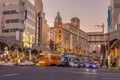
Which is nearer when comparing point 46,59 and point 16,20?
point 46,59

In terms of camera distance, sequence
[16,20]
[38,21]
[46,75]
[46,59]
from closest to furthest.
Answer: [46,75] < [46,59] < [16,20] < [38,21]

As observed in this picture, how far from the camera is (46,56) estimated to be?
271ft

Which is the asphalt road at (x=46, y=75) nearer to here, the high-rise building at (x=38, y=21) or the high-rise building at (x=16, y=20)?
the high-rise building at (x=16, y=20)

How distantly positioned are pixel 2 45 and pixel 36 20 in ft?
139

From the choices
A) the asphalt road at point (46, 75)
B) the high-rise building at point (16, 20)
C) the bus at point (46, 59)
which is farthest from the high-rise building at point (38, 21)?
the asphalt road at point (46, 75)

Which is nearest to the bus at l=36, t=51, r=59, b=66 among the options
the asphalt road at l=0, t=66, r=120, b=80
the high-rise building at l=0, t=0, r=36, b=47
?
the high-rise building at l=0, t=0, r=36, b=47

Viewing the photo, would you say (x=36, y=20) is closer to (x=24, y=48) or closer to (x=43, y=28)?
(x=43, y=28)

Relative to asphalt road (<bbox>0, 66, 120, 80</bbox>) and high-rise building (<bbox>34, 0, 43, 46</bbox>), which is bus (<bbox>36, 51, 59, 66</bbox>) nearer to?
asphalt road (<bbox>0, 66, 120, 80</bbox>)

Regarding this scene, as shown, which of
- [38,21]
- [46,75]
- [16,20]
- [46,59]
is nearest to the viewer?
[46,75]

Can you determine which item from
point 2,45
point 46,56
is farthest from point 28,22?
point 46,56

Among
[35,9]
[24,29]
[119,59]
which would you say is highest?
[35,9]

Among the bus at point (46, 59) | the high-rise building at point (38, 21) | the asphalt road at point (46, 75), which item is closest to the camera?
the asphalt road at point (46, 75)

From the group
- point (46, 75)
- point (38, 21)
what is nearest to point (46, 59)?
point (46, 75)

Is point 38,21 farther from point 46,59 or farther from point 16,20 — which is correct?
point 46,59
